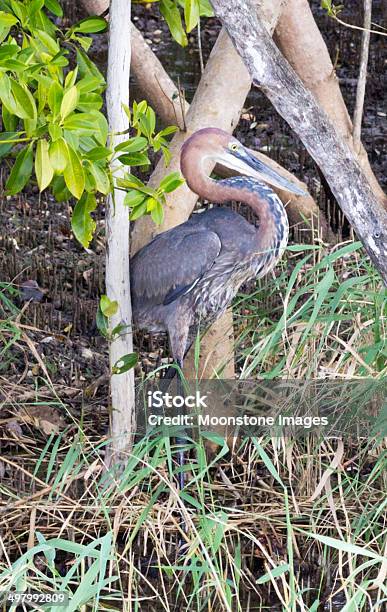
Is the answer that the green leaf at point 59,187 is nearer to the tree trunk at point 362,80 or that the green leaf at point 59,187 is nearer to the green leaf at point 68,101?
the green leaf at point 68,101

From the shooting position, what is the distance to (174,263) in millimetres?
3623

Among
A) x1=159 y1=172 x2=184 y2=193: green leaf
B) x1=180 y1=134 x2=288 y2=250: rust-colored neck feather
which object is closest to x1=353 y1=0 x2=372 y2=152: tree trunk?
x1=180 y1=134 x2=288 y2=250: rust-colored neck feather

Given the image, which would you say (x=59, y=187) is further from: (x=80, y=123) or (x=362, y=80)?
(x=362, y=80)

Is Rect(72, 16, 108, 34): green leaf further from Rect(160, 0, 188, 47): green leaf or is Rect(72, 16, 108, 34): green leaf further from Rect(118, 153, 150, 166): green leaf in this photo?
Rect(118, 153, 150, 166): green leaf

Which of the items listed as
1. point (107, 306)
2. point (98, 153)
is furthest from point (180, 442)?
point (98, 153)

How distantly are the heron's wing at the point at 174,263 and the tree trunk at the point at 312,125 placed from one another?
2.82 ft

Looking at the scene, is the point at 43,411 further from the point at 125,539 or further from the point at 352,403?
the point at 352,403

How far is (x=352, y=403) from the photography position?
12.3ft

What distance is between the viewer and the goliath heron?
11.9 ft

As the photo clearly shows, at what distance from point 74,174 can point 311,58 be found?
2501 mm

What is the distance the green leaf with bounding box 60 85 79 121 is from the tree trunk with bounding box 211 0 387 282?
40cm

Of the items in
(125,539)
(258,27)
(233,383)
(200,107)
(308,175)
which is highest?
(258,27)

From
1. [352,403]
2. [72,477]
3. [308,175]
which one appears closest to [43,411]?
[72,477]

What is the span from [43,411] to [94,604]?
1212mm
